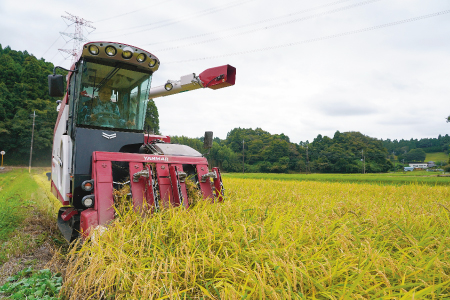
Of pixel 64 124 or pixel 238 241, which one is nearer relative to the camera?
pixel 238 241

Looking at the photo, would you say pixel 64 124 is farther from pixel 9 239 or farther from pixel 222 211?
pixel 222 211

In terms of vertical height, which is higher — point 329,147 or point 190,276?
point 329,147

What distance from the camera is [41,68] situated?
168 ft

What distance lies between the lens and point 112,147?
164 inches

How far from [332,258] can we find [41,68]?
207ft

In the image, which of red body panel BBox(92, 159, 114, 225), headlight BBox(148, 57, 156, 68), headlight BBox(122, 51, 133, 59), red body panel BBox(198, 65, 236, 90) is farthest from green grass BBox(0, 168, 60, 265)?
red body panel BBox(198, 65, 236, 90)

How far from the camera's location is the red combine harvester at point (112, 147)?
3479 millimetres

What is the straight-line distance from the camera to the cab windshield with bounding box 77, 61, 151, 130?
4.11 metres

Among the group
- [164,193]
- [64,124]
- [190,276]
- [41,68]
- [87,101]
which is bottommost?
[190,276]

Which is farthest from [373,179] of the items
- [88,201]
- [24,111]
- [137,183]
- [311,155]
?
[24,111]

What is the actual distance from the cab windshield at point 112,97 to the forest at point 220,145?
2462 cm

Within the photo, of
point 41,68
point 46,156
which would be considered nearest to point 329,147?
point 46,156

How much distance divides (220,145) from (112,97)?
188 ft

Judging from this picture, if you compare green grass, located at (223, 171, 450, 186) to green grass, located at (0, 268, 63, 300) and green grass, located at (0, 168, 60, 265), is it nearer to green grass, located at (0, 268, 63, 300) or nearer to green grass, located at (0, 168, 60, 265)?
green grass, located at (0, 168, 60, 265)
